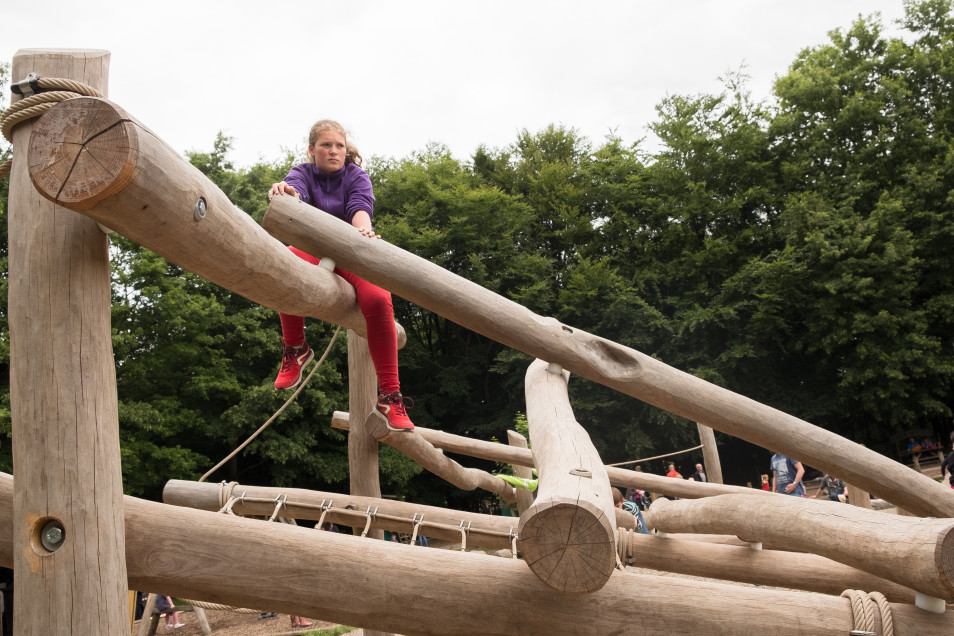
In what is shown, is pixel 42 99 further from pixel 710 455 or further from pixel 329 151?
pixel 710 455

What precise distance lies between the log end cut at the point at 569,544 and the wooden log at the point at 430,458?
2333mm

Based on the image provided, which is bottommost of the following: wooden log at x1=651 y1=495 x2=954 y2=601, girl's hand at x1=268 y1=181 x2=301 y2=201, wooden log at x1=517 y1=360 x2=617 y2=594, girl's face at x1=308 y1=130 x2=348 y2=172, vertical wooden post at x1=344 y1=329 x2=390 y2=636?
wooden log at x1=651 y1=495 x2=954 y2=601

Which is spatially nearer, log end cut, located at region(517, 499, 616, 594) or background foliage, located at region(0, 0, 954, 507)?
log end cut, located at region(517, 499, 616, 594)

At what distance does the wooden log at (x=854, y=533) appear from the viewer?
2.34 m

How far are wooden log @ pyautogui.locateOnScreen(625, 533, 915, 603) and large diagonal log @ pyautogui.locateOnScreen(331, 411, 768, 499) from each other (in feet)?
3.49

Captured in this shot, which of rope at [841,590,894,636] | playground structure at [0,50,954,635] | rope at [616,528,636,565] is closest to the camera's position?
playground structure at [0,50,954,635]

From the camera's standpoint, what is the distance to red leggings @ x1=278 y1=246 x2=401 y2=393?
368 cm

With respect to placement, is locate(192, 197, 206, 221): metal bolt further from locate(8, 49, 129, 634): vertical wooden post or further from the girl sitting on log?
the girl sitting on log

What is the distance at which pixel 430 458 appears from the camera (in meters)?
5.91

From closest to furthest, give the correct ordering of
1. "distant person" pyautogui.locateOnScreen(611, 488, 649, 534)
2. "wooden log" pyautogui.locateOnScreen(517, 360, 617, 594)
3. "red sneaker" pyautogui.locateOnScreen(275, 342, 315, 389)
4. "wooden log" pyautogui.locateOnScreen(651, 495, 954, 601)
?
"wooden log" pyautogui.locateOnScreen(517, 360, 617, 594) → "wooden log" pyautogui.locateOnScreen(651, 495, 954, 601) → "red sneaker" pyautogui.locateOnScreen(275, 342, 315, 389) → "distant person" pyautogui.locateOnScreen(611, 488, 649, 534)

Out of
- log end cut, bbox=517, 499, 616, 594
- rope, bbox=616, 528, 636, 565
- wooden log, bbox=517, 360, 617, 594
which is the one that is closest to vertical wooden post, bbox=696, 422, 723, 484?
rope, bbox=616, 528, 636, 565

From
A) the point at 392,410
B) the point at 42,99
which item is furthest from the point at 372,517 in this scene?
the point at 42,99

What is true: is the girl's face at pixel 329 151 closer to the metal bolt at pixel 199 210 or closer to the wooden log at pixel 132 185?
the wooden log at pixel 132 185

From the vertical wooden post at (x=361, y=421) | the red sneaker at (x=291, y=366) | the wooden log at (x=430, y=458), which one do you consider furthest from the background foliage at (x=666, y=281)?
the red sneaker at (x=291, y=366)
